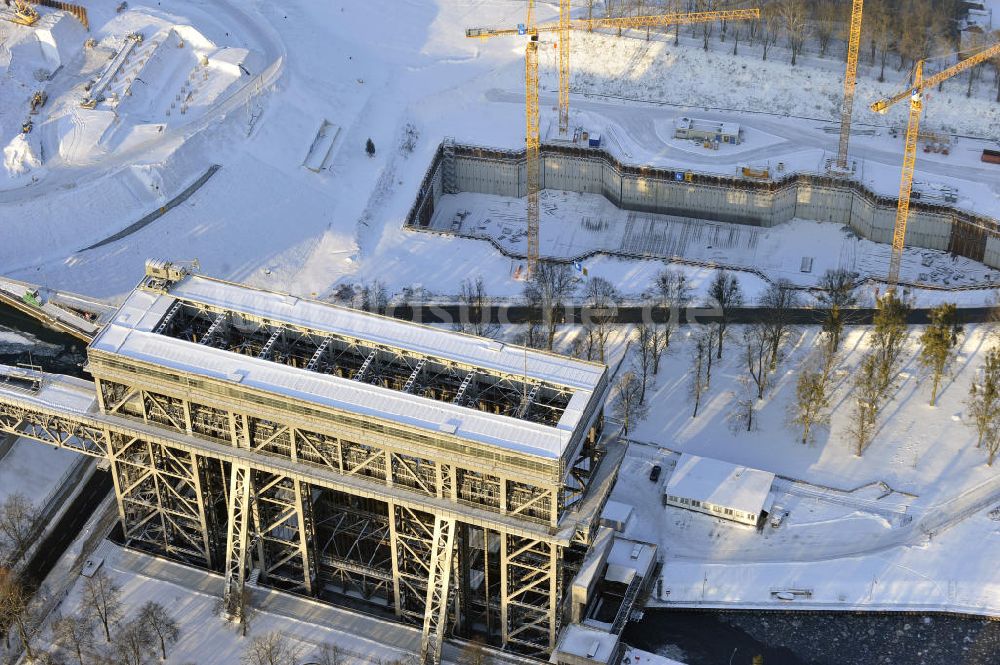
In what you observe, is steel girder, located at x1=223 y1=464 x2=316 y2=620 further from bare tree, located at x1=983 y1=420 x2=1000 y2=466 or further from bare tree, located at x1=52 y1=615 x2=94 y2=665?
bare tree, located at x1=983 y1=420 x2=1000 y2=466

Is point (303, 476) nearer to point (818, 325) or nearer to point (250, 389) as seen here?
point (250, 389)

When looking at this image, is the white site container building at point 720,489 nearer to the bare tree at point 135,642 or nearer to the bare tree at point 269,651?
the bare tree at point 269,651

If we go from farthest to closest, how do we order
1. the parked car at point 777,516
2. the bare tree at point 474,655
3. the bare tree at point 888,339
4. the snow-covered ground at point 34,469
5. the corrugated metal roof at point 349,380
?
the bare tree at point 888,339, the snow-covered ground at point 34,469, the parked car at point 777,516, the bare tree at point 474,655, the corrugated metal roof at point 349,380

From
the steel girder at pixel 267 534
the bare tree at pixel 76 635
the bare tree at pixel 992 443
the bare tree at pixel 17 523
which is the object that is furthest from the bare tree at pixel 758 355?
the bare tree at pixel 17 523

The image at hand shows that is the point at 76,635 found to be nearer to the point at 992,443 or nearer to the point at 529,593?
the point at 529,593

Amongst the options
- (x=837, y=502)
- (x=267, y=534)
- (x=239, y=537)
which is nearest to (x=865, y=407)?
(x=837, y=502)

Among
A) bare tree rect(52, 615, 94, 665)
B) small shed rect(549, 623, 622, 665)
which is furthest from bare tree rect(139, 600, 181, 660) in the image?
small shed rect(549, 623, 622, 665)
